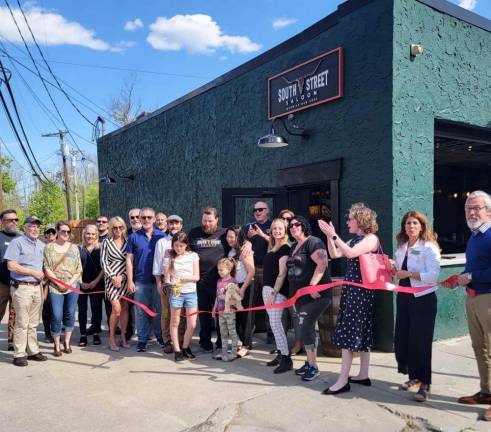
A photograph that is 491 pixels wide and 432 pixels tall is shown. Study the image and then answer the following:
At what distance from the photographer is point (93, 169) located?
233ft

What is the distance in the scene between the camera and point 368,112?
19.6 feet

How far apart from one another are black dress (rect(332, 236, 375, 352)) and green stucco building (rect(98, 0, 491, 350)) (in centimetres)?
148

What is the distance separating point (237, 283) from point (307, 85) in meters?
3.40

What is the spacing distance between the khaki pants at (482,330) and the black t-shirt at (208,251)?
10.2 ft

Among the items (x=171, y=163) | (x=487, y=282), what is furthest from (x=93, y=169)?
(x=487, y=282)

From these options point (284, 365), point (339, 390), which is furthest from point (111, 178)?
point (339, 390)

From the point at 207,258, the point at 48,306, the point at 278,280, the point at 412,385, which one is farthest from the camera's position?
the point at 48,306

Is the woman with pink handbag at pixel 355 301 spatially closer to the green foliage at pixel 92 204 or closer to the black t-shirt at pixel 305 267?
the black t-shirt at pixel 305 267

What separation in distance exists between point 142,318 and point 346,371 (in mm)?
2961

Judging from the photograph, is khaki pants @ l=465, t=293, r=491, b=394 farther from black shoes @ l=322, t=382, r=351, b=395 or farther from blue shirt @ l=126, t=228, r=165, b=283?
blue shirt @ l=126, t=228, r=165, b=283

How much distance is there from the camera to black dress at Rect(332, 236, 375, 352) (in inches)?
165

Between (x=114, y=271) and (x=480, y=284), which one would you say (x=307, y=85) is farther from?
(x=480, y=284)

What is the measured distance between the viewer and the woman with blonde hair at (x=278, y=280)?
16.3 ft

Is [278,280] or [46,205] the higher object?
[46,205]
